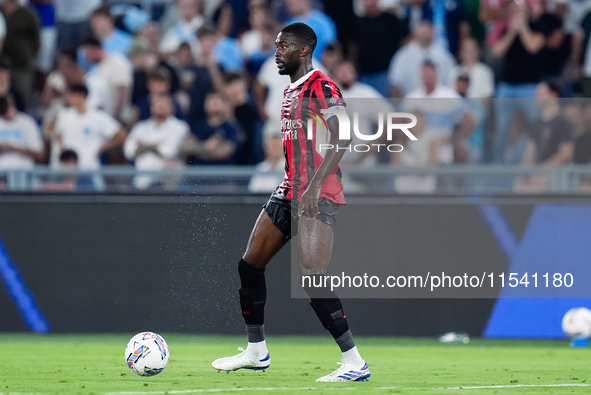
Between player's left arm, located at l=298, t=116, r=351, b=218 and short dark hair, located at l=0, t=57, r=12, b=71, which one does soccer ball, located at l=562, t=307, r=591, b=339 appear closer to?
player's left arm, located at l=298, t=116, r=351, b=218

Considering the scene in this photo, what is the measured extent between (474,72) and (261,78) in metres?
2.76

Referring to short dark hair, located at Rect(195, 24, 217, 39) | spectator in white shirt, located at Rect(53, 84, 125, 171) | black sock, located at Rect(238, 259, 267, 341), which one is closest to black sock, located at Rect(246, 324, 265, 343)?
black sock, located at Rect(238, 259, 267, 341)

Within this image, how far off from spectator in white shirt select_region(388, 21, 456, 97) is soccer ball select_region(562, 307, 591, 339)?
3.72 metres

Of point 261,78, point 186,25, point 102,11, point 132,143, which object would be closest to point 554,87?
point 261,78

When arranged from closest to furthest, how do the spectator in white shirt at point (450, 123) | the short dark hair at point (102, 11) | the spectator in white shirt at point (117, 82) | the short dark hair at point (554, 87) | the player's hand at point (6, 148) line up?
the spectator in white shirt at point (450, 123) → the short dark hair at point (554, 87) → the player's hand at point (6, 148) → the spectator in white shirt at point (117, 82) → the short dark hair at point (102, 11)

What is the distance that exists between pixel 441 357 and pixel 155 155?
4.49 metres

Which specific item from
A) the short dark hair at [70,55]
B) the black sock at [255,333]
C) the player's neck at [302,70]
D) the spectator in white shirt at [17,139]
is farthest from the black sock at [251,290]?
the short dark hair at [70,55]

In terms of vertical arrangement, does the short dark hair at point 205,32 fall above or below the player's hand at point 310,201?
above

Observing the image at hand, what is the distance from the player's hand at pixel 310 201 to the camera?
682cm

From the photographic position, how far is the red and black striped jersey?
7004 millimetres

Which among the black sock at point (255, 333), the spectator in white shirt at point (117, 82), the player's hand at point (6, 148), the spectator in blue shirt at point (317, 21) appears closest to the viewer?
the black sock at point (255, 333)

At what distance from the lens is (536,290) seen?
11023 mm

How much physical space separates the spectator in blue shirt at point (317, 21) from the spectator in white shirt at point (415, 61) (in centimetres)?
98

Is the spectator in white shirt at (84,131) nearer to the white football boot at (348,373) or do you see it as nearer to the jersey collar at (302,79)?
the jersey collar at (302,79)
